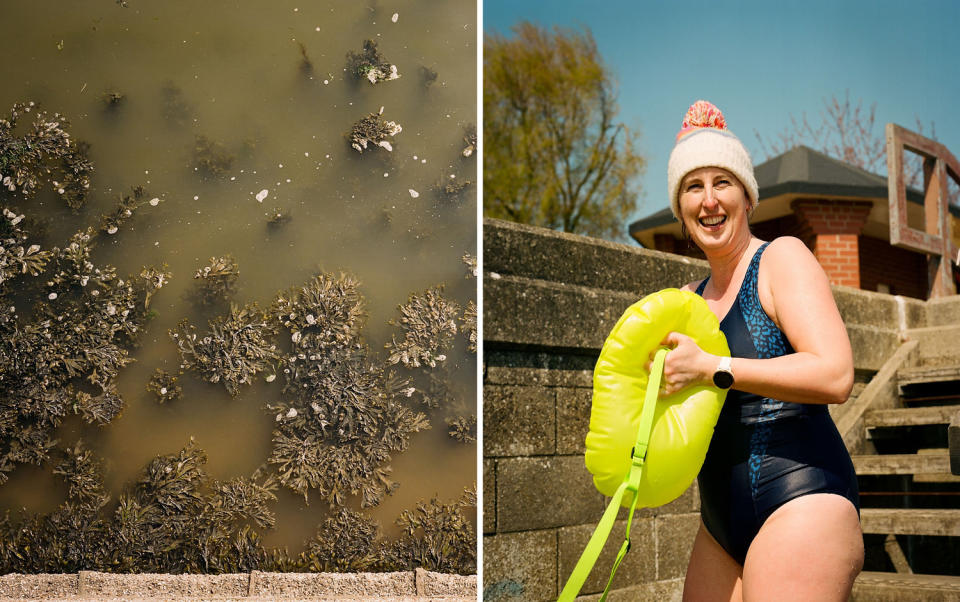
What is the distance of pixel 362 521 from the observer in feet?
13.1

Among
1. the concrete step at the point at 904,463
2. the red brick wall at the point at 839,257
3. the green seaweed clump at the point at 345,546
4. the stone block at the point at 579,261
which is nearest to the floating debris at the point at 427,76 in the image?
the stone block at the point at 579,261

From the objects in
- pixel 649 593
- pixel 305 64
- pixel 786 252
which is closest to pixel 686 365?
pixel 786 252

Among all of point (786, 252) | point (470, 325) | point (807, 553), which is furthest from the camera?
point (470, 325)

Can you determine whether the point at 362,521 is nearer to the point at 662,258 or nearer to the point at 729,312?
the point at 662,258

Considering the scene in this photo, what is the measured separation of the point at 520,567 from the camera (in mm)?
2699

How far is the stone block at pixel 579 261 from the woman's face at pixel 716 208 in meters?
1.27

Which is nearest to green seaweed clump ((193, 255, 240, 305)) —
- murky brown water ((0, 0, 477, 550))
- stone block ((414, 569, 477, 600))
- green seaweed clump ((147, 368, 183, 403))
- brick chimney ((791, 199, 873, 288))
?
murky brown water ((0, 0, 477, 550))

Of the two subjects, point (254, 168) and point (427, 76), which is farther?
point (427, 76)

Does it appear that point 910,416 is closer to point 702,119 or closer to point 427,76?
point 702,119

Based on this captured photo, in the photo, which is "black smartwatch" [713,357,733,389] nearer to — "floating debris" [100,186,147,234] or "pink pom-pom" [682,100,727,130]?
"pink pom-pom" [682,100,727,130]

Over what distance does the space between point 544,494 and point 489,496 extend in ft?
0.84

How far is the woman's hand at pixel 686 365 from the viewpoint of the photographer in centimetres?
140

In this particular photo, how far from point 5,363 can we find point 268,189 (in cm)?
157

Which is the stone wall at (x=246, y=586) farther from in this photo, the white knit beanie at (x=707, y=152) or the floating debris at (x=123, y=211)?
the white knit beanie at (x=707, y=152)
